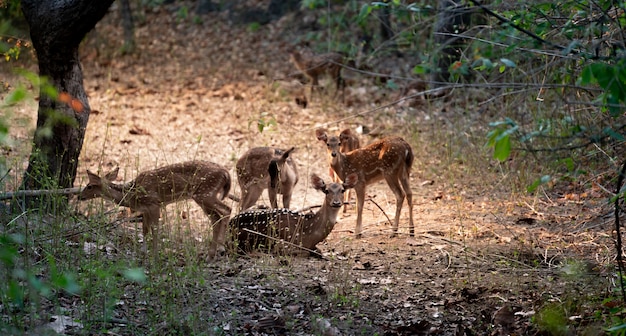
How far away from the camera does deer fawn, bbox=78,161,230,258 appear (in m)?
7.84

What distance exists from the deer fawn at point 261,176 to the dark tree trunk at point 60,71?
180cm

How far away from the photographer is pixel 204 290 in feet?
20.3

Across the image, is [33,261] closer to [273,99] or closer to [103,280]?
[103,280]

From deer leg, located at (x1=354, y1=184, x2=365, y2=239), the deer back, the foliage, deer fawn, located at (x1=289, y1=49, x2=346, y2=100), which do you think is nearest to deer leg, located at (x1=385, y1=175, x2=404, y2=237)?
deer leg, located at (x1=354, y1=184, x2=365, y2=239)

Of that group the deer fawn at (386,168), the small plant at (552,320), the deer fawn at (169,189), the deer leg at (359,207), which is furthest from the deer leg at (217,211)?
the small plant at (552,320)

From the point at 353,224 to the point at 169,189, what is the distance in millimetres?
2231

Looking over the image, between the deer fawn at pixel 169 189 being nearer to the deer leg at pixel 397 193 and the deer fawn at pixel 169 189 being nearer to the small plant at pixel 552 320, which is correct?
the deer leg at pixel 397 193

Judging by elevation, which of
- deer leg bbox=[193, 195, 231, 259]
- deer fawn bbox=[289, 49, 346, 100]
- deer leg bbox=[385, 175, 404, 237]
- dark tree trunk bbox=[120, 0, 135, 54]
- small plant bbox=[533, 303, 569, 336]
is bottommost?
small plant bbox=[533, 303, 569, 336]

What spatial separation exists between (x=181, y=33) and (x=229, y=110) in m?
5.38

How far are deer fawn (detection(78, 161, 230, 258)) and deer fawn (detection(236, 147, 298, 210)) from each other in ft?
Answer: 2.79

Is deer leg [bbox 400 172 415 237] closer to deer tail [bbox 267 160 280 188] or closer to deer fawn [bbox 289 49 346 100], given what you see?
deer tail [bbox 267 160 280 188]

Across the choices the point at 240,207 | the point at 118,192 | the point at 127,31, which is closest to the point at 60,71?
the point at 118,192

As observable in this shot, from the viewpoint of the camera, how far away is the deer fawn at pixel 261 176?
8977 millimetres

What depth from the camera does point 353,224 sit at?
9.25 meters
